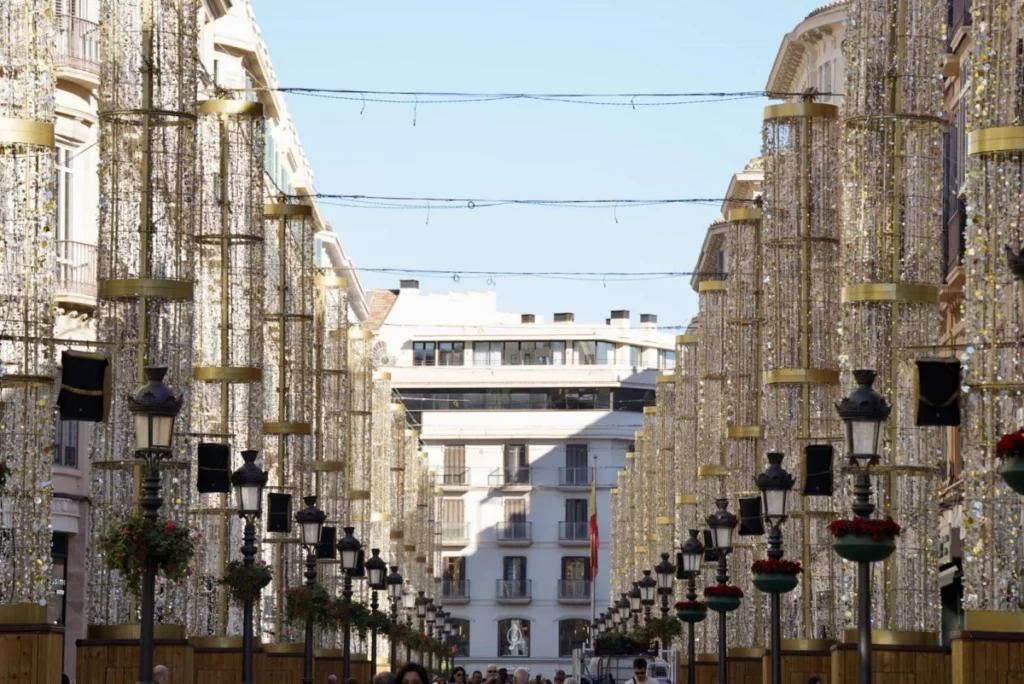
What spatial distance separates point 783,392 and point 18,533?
15.3m

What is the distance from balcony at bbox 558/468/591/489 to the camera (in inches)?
5172

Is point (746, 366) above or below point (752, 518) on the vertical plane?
above

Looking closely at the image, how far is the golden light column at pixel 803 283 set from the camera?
35656 mm

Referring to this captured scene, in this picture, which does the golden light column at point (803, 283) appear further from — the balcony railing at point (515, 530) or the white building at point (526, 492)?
the balcony railing at point (515, 530)

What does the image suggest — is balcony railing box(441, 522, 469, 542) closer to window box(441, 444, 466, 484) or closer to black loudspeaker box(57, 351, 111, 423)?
window box(441, 444, 466, 484)

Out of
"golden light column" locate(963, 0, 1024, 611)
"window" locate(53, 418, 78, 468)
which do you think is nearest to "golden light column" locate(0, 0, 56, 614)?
"golden light column" locate(963, 0, 1024, 611)

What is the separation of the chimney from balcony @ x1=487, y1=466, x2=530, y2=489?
1281cm

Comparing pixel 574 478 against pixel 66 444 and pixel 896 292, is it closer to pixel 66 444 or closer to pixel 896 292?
pixel 66 444

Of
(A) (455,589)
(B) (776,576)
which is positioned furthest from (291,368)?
(A) (455,589)

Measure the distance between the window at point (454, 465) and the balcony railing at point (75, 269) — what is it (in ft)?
287

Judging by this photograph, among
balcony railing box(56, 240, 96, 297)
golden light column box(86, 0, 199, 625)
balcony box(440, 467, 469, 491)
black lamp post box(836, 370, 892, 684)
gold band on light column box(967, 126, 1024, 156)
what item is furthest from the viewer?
balcony box(440, 467, 469, 491)

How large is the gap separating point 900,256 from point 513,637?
10553 centimetres

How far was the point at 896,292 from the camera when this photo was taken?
89.2 ft

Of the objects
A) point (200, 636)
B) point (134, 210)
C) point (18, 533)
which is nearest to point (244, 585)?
point (200, 636)
